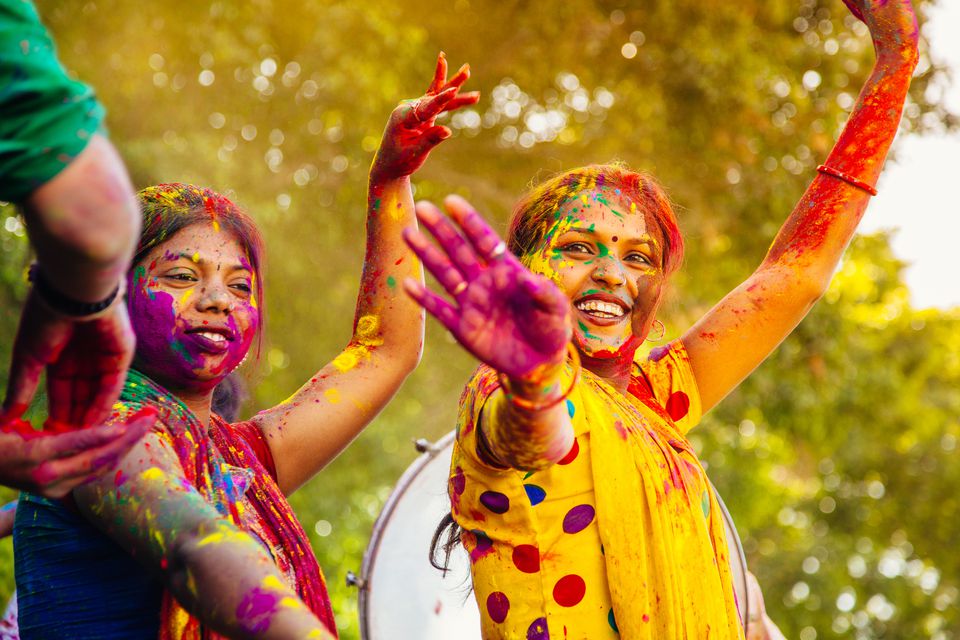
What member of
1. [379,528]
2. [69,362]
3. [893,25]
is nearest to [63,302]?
[69,362]

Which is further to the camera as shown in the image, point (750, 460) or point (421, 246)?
point (750, 460)

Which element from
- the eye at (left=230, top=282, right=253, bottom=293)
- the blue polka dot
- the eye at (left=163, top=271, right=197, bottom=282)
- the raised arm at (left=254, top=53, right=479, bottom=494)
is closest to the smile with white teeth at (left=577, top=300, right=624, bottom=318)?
the blue polka dot

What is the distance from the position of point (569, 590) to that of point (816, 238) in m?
1.30

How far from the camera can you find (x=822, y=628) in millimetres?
12273

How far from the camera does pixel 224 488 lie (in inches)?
99.2

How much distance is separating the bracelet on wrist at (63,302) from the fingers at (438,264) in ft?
1.54

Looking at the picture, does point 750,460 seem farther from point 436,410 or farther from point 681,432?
point 681,432

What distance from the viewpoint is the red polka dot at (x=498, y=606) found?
2.50 meters

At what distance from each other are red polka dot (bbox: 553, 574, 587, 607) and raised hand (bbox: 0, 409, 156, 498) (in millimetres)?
980

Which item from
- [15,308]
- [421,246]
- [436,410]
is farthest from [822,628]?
[421,246]

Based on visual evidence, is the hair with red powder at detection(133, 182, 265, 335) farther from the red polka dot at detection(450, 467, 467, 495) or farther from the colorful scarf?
the red polka dot at detection(450, 467, 467, 495)

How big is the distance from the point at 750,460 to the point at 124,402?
10828 mm

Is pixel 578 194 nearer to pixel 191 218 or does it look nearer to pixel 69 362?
pixel 191 218

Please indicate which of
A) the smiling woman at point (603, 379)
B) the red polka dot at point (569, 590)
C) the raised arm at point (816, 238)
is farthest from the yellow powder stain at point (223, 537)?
the raised arm at point (816, 238)
